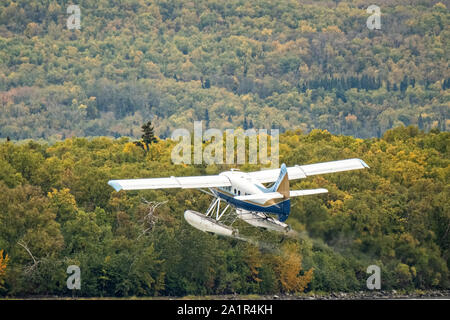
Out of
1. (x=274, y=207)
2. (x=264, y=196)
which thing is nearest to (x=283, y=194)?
(x=274, y=207)

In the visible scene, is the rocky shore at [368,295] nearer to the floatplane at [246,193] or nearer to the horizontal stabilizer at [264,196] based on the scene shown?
the floatplane at [246,193]

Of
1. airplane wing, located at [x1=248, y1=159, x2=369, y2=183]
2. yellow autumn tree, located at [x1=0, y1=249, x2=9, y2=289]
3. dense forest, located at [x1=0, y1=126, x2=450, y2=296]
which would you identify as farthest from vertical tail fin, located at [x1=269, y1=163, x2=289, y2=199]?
yellow autumn tree, located at [x1=0, y1=249, x2=9, y2=289]

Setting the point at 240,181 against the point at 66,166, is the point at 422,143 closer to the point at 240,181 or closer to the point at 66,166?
the point at 66,166

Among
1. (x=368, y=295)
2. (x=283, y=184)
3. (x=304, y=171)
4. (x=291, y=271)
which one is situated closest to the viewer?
(x=283, y=184)

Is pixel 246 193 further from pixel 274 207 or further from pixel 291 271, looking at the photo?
pixel 291 271

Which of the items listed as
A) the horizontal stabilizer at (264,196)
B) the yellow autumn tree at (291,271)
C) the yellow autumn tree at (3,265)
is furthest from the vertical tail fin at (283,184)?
the yellow autumn tree at (3,265)

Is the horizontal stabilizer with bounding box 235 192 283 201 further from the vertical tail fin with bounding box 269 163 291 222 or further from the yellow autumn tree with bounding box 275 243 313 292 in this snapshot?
the yellow autumn tree with bounding box 275 243 313 292
